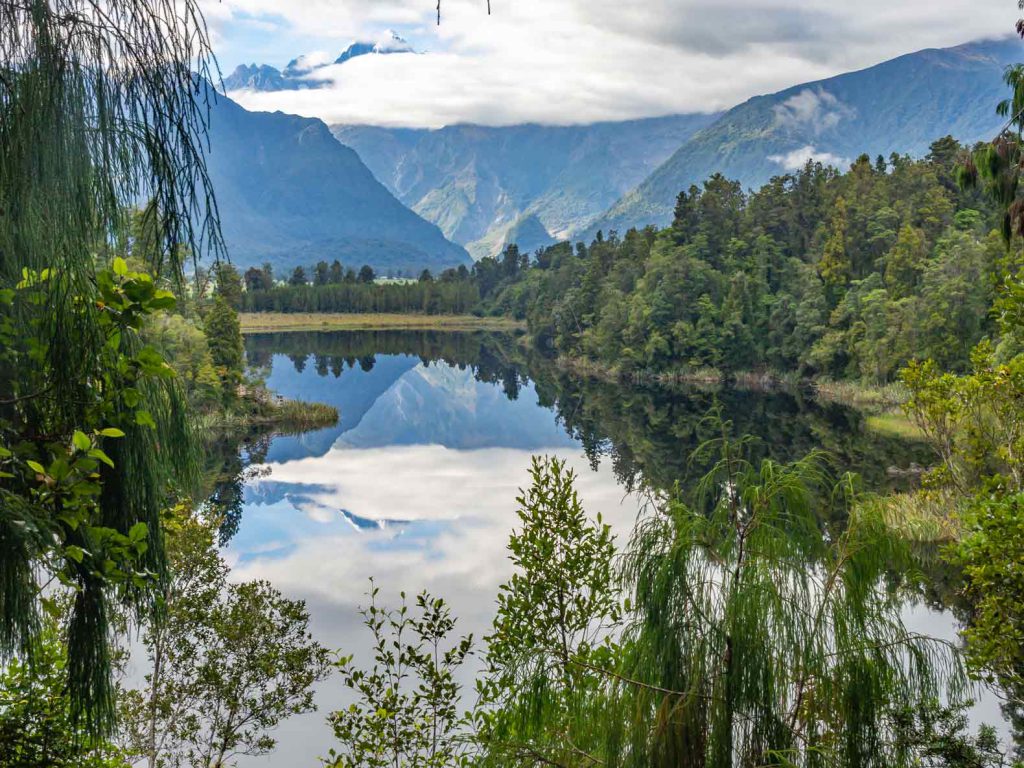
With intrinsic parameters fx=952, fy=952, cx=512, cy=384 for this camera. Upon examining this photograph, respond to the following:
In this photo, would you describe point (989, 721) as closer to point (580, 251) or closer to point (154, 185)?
point (154, 185)

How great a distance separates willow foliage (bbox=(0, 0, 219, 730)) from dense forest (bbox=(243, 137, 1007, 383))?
50.4m

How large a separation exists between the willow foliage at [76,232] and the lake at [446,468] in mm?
3586

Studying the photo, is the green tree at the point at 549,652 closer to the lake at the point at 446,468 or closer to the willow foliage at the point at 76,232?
the lake at the point at 446,468

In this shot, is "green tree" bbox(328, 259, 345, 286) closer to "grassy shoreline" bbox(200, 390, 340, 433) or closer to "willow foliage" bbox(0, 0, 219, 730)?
"grassy shoreline" bbox(200, 390, 340, 433)

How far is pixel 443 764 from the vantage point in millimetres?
7746

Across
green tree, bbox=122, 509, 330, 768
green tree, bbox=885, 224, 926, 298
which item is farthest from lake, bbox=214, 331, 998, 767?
green tree, bbox=885, 224, 926, 298

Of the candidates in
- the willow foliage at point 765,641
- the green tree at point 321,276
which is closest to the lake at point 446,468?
the willow foliage at point 765,641

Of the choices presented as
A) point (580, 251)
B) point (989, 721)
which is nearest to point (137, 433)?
point (989, 721)

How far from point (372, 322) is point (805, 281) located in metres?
79.7

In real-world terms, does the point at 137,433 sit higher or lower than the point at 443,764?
higher

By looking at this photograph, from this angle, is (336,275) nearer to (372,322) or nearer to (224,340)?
(372,322)

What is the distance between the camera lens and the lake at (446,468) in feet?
75.0

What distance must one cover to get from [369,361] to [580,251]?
41.8 meters

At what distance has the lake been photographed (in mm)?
22875
